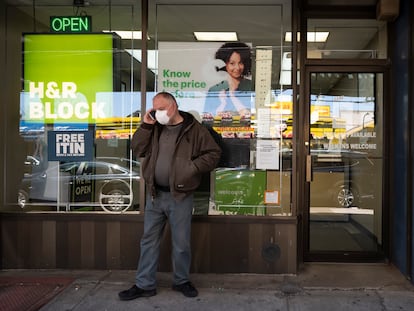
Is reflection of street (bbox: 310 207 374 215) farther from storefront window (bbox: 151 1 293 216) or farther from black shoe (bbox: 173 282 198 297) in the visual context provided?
black shoe (bbox: 173 282 198 297)

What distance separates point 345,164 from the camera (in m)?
5.22

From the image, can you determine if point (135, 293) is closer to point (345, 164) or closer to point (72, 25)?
point (345, 164)

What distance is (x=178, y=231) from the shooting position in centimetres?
406

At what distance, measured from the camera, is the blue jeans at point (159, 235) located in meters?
4.06

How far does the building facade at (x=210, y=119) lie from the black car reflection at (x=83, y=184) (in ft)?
0.04

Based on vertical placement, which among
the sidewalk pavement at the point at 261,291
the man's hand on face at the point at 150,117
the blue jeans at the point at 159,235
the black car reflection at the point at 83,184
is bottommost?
the sidewalk pavement at the point at 261,291

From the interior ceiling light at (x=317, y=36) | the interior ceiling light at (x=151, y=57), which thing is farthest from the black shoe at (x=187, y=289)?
the interior ceiling light at (x=317, y=36)

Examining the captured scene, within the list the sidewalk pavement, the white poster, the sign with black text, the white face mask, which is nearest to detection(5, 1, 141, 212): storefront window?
the sign with black text

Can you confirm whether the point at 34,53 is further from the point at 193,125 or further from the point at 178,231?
the point at 178,231

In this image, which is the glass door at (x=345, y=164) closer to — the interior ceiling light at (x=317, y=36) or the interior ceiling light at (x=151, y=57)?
the interior ceiling light at (x=317, y=36)

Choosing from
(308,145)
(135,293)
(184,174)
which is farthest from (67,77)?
(308,145)

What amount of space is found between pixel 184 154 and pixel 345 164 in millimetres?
2117

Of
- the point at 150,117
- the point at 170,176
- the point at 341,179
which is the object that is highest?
the point at 150,117

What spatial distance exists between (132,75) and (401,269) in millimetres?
3435
